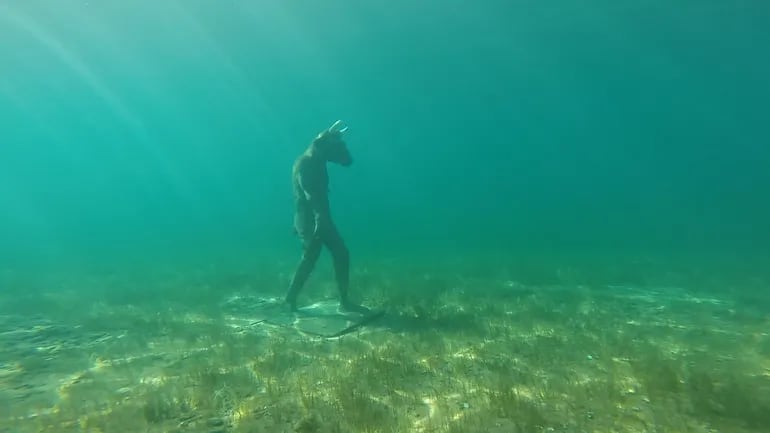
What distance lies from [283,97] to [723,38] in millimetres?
71236

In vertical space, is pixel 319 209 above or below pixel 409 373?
above

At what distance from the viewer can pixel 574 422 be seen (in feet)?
15.1

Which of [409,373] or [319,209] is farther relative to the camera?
[319,209]

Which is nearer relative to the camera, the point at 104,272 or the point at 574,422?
the point at 574,422

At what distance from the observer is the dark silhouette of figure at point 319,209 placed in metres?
10.5

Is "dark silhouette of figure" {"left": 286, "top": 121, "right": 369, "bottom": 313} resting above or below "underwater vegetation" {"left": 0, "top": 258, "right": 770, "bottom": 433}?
above

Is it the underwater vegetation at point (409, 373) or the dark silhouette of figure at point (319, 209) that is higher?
the dark silhouette of figure at point (319, 209)

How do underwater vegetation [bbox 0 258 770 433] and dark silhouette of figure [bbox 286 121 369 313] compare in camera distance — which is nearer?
underwater vegetation [bbox 0 258 770 433]

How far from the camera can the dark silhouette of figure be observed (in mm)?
10453

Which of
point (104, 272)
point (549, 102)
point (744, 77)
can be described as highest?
point (549, 102)

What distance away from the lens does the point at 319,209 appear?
413 inches

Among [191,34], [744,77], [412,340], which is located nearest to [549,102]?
[744,77]

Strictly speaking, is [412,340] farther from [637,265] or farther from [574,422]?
[637,265]

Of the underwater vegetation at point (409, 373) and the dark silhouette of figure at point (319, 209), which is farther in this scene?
the dark silhouette of figure at point (319, 209)
